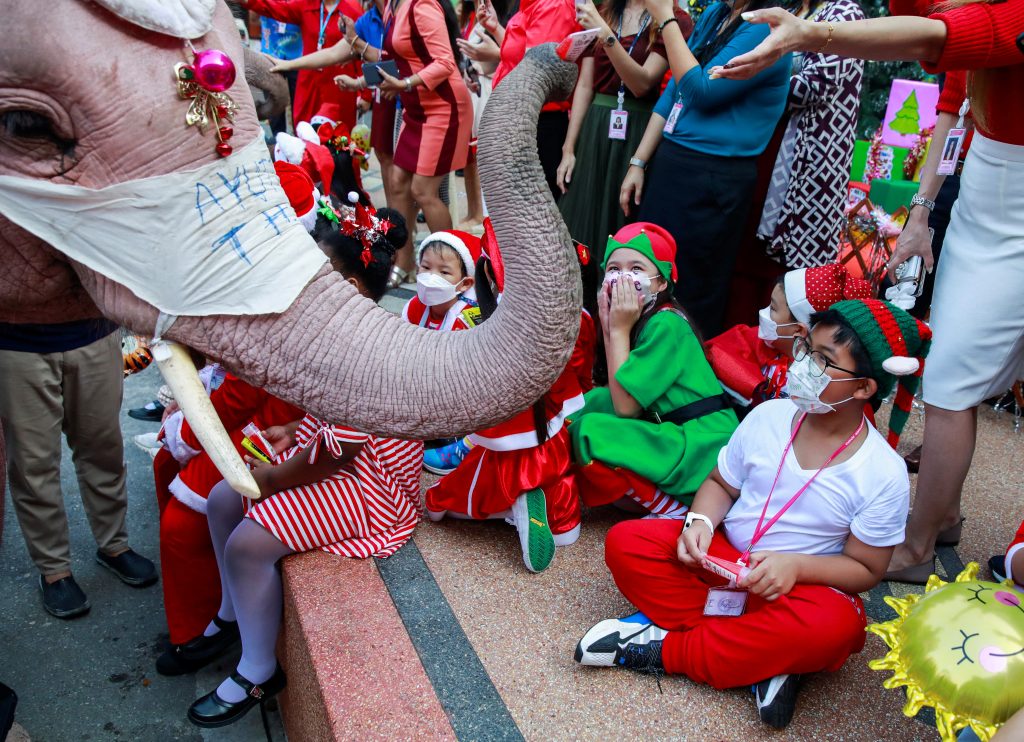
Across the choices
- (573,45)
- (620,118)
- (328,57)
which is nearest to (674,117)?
(620,118)

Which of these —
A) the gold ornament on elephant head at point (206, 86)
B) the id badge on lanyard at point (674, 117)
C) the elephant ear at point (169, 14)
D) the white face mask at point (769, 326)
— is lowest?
the white face mask at point (769, 326)

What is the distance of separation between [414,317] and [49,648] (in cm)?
179

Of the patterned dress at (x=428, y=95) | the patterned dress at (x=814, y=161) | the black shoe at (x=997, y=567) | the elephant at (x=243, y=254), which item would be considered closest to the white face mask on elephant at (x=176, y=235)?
the elephant at (x=243, y=254)

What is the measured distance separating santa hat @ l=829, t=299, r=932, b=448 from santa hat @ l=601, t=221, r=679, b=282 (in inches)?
31.8

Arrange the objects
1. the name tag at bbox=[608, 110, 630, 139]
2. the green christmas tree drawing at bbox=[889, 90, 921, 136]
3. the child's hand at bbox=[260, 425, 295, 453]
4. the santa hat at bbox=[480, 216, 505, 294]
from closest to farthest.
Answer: the santa hat at bbox=[480, 216, 505, 294]
the child's hand at bbox=[260, 425, 295, 453]
the name tag at bbox=[608, 110, 630, 139]
the green christmas tree drawing at bbox=[889, 90, 921, 136]

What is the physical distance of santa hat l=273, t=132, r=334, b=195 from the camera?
Answer: 329 cm

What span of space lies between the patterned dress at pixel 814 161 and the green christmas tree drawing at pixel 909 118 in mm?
2438

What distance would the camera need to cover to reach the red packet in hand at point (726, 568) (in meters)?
1.93

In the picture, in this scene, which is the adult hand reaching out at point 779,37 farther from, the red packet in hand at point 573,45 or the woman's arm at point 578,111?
the woman's arm at point 578,111

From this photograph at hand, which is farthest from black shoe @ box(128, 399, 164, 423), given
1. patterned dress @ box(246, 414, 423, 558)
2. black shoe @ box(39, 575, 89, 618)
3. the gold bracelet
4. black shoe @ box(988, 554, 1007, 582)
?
black shoe @ box(988, 554, 1007, 582)

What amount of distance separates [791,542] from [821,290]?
2.97 ft

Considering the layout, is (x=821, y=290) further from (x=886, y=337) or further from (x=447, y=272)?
(x=447, y=272)

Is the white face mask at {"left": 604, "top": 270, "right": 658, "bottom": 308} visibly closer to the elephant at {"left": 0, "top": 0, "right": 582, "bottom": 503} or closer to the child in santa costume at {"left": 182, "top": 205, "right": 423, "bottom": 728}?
the child in santa costume at {"left": 182, "top": 205, "right": 423, "bottom": 728}

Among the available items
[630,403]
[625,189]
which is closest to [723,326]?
[625,189]
